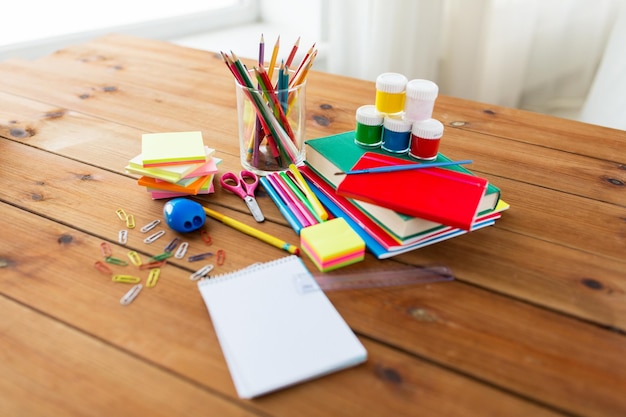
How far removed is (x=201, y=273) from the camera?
68 centimetres

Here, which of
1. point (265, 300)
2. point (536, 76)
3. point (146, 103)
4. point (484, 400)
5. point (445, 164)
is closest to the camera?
point (484, 400)

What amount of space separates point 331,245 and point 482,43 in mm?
1394

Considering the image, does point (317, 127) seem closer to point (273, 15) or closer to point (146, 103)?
point (146, 103)

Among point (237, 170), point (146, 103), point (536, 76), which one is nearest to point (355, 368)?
point (237, 170)

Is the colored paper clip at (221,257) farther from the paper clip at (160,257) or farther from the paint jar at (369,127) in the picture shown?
the paint jar at (369,127)

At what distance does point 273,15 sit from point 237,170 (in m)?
1.50

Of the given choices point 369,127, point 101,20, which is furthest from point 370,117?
point 101,20

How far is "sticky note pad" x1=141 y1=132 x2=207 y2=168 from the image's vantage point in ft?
2.66

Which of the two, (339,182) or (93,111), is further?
(93,111)

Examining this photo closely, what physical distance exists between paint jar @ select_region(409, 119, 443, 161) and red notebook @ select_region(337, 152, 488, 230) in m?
0.03

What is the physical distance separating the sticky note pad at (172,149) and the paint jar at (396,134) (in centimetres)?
27

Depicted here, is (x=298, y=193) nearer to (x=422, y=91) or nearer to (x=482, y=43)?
(x=422, y=91)

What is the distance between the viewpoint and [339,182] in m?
0.79

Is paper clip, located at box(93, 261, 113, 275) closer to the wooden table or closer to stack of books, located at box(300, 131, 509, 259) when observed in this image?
the wooden table
